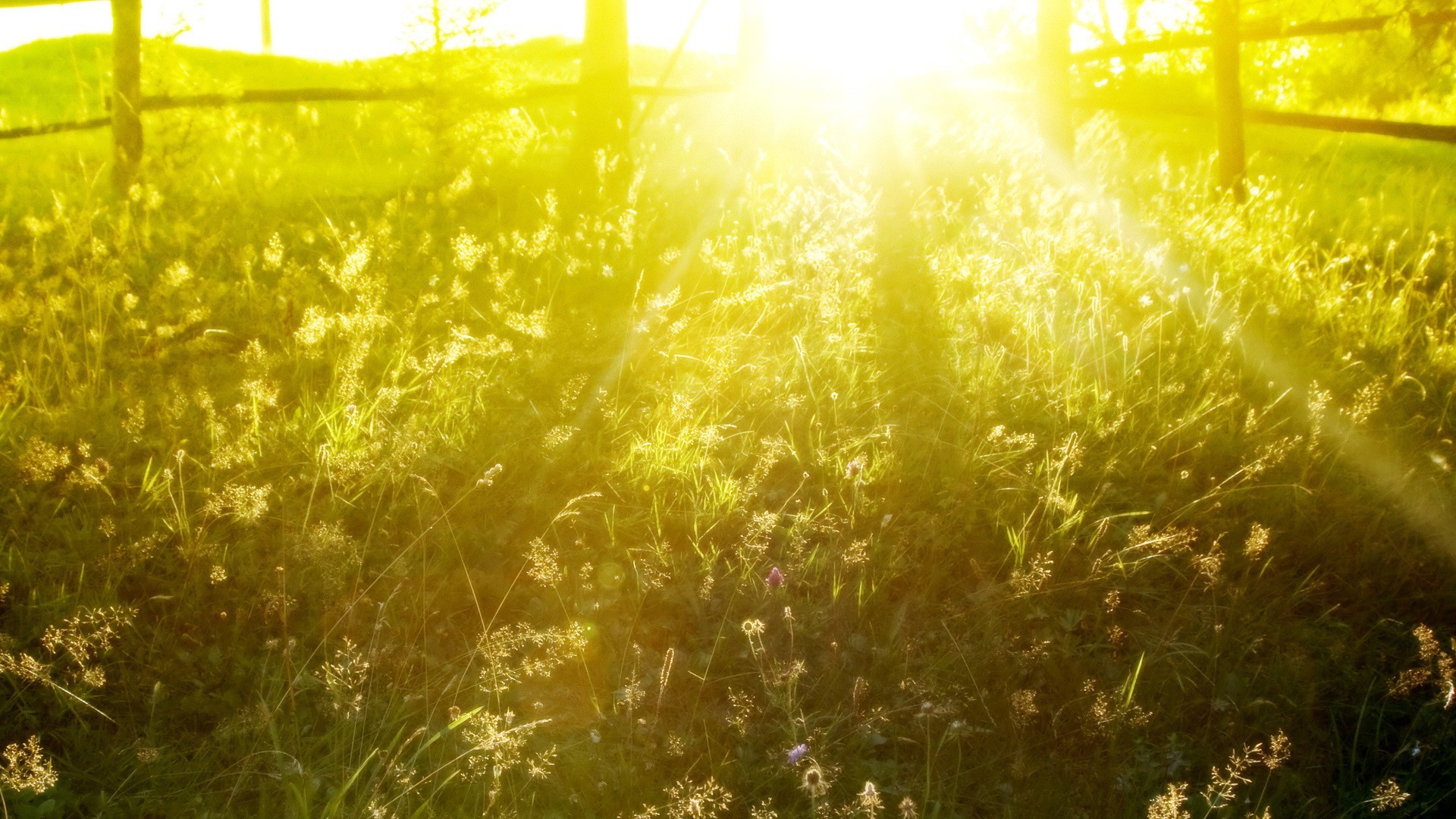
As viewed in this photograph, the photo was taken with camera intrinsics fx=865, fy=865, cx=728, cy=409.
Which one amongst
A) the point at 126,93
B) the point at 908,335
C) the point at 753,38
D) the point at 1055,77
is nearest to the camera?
the point at 908,335

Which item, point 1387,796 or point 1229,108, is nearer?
point 1387,796

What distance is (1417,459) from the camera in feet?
11.1

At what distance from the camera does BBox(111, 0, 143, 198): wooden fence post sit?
5262mm

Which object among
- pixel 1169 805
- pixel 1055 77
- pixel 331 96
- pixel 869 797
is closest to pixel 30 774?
pixel 869 797

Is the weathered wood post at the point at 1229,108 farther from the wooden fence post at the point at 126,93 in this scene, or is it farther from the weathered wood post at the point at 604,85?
the wooden fence post at the point at 126,93

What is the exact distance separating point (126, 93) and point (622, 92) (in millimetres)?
3069

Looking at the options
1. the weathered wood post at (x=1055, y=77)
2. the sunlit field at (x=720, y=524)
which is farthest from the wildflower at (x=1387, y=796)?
the weathered wood post at (x=1055, y=77)

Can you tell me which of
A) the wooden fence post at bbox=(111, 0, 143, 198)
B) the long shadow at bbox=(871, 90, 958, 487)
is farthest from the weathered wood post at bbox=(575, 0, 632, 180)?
the wooden fence post at bbox=(111, 0, 143, 198)

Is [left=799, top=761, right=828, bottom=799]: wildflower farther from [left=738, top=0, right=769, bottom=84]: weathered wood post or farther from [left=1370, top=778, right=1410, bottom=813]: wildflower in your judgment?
[left=738, top=0, right=769, bottom=84]: weathered wood post

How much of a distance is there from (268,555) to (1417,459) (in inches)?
166

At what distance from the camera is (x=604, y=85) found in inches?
238

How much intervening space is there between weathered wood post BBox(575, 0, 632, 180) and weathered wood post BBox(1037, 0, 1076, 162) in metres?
3.23

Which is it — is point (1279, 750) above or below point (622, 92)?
below

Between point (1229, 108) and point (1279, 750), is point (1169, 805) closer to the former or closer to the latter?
point (1279, 750)
